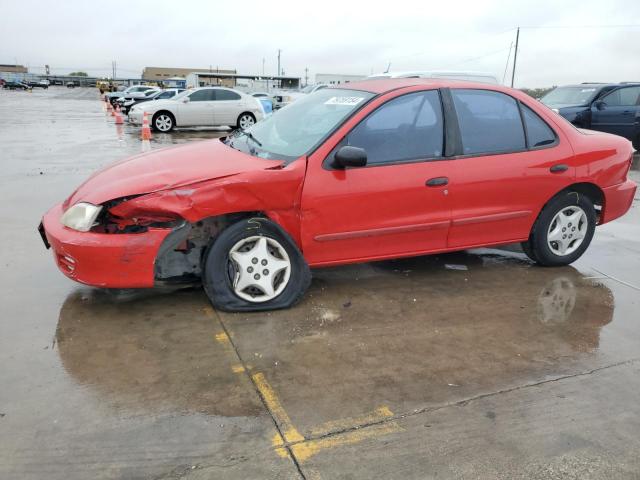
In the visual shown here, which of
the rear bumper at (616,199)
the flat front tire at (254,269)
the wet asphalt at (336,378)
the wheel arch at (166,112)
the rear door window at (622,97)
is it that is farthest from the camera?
the wheel arch at (166,112)

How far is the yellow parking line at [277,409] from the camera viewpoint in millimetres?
2432

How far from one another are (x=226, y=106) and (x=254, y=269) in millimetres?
14007

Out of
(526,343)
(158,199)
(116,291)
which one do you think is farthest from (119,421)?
(526,343)

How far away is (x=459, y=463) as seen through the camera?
2289 millimetres

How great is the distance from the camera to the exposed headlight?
11.2ft

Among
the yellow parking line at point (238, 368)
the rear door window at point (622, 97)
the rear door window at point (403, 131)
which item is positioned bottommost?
the yellow parking line at point (238, 368)

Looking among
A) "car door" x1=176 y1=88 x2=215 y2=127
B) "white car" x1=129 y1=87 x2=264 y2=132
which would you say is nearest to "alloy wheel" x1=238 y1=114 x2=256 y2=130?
"white car" x1=129 y1=87 x2=264 y2=132

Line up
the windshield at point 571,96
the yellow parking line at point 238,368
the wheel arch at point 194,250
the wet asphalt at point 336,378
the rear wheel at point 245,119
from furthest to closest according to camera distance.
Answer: the rear wheel at point 245,119
the windshield at point 571,96
the wheel arch at point 194,250
the yellow parking line at point 238,368
the wet asphalt at point 336,378

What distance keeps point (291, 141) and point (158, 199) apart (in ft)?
3.81

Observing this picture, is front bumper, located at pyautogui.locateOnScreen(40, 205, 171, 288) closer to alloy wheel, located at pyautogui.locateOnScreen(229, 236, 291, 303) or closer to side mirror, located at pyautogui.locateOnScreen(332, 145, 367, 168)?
alloy wheel, located at pyautogui.locateOnScreen(229, 236, 291, 303)

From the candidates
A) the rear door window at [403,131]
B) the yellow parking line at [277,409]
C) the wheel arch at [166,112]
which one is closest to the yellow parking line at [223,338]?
the yellow parking line at [277,409]

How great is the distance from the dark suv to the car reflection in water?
31.5ft

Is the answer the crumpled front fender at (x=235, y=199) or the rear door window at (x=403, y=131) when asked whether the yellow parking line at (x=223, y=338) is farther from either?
the rear door window at (x=403, y=131)

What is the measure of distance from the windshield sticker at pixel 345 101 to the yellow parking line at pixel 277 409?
218 centimetres
